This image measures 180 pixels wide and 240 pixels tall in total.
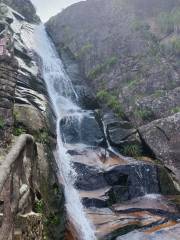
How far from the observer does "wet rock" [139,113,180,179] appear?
1619 cm

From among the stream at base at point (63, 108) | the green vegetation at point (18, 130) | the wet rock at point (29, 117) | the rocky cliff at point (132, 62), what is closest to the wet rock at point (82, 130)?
the stream at base at point (63, 108)

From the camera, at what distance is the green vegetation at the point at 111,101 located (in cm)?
2070

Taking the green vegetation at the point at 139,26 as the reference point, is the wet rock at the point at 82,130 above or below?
below

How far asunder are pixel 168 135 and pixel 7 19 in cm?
1573

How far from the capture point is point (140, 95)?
21391mm

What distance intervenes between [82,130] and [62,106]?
122 inches

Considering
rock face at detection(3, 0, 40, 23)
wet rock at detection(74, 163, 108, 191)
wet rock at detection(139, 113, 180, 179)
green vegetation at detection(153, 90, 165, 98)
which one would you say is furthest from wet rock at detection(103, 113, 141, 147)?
rock face at detection(3, 0, 40, 23)

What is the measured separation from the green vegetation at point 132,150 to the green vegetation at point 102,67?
949 centimetres

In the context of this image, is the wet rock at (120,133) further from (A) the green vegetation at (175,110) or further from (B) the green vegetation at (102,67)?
(B) the green vegetation at (102,67)

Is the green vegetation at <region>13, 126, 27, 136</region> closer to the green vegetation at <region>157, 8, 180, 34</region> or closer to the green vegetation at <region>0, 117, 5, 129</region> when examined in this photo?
the green vegetation at <region>0, 117, 5, 129</region>

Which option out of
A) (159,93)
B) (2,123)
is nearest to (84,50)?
(159,93)

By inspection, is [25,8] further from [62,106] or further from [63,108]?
[63,108]

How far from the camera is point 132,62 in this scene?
80.6 feet

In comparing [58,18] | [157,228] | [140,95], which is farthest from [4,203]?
[58,18]
